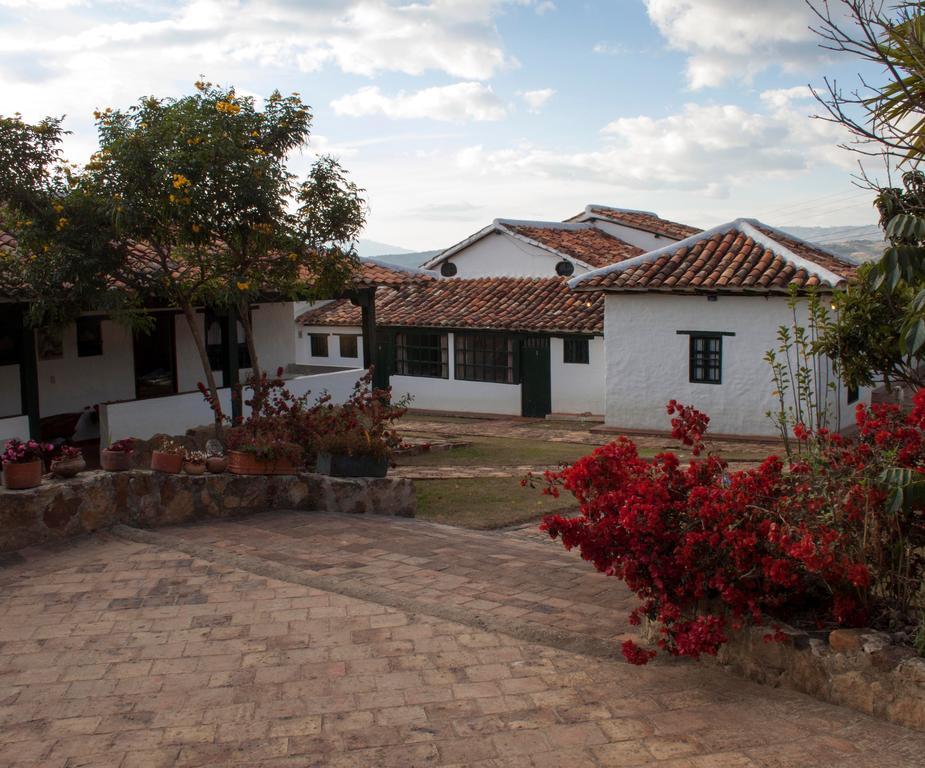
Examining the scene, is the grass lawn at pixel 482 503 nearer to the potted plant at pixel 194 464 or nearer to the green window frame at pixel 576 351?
the potted plant at pixel 194 464

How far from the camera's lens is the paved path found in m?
4.24

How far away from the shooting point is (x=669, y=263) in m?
20.0

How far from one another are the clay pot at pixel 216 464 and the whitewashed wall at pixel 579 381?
47.5ft

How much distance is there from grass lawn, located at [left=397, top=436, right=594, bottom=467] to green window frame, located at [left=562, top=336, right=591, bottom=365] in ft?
16.4

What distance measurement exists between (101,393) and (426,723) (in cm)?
1272

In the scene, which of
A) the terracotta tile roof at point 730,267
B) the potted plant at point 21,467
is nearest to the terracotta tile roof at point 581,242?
the terracotta tile roof at point 730,267

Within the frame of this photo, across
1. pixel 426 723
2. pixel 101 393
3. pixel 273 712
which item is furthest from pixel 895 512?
pixel 101 393

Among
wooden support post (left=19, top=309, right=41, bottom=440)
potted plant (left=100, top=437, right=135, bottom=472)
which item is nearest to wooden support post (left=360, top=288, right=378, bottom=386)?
Result: wooden support post (left=19, top=309, right=41, bottom=440)

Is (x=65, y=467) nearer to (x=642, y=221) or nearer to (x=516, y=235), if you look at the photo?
(x=516, y=235)

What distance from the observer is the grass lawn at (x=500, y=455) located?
15.2 m

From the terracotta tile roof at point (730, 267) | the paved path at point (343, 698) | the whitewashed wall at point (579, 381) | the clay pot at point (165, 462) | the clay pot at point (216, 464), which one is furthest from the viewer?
the whitewashed wall at point (579, 381)

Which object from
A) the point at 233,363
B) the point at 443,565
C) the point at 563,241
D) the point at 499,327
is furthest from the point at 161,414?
the point at 563,241

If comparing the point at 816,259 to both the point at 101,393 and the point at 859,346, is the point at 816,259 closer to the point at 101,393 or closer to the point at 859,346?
the point at 859,346

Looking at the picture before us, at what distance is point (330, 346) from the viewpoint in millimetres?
28156
